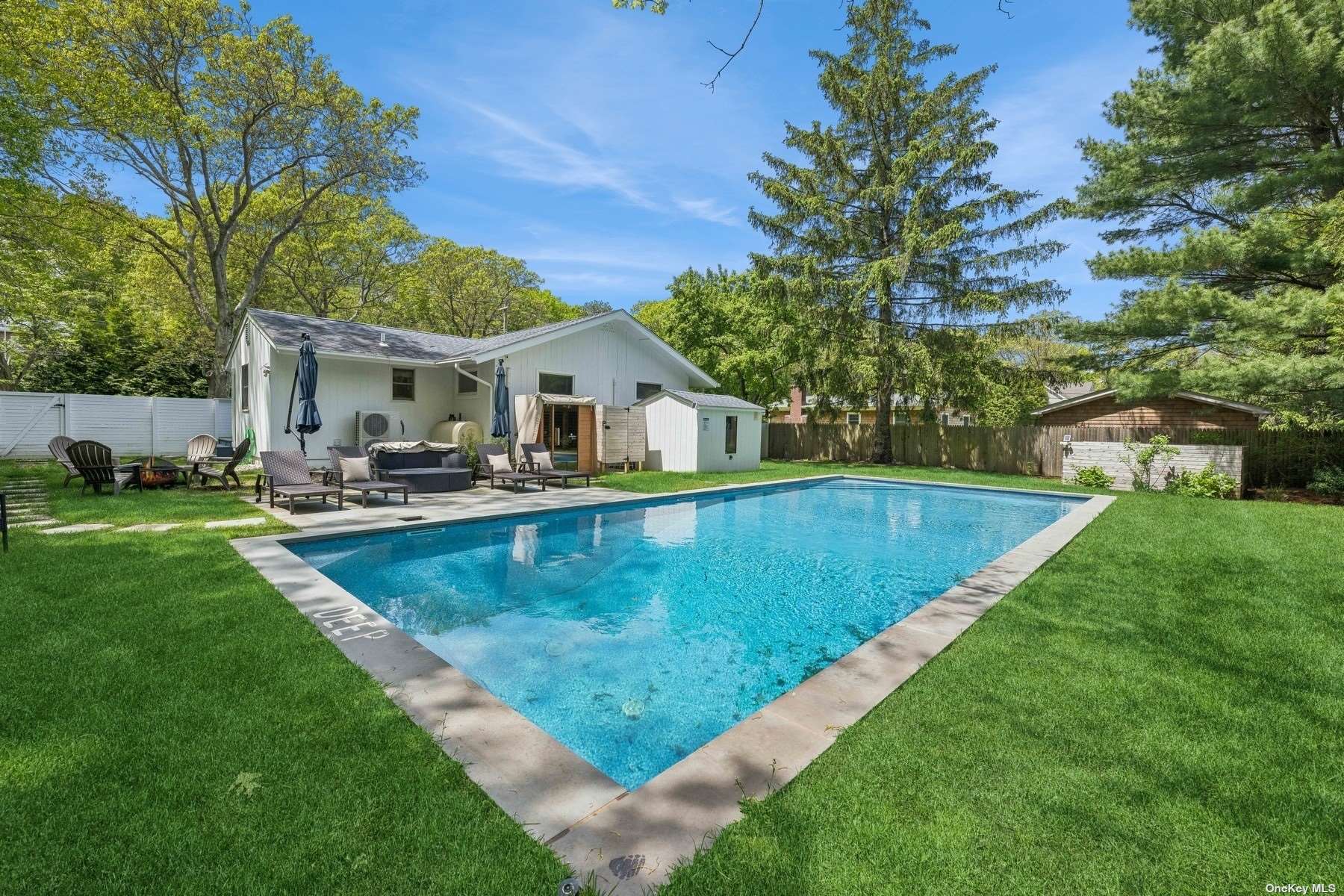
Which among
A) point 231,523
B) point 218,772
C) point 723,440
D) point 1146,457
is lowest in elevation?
point 218,772

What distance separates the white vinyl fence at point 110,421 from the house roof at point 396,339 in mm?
5558

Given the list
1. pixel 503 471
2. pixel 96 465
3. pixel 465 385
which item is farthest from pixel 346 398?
pixel 96 465

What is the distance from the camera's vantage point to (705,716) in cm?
384

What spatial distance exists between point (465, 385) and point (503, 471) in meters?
5.18

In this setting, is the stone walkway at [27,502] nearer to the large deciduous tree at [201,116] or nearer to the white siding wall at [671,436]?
the large deciduous tree at [201,116]

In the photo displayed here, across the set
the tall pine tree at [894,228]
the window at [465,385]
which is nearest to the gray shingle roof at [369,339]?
the window at [465,385]

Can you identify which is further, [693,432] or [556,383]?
[556,383]

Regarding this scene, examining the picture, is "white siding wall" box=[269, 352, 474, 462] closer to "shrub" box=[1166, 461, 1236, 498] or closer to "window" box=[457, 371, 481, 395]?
"window" box=[457, 371, 481, 395]

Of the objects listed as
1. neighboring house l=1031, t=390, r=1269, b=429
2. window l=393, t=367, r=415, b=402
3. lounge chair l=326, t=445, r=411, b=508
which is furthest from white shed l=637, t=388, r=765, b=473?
neighboring house l=1031, t=390, r=1269, b=429

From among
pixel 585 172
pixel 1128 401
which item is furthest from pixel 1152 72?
pixel 585 172

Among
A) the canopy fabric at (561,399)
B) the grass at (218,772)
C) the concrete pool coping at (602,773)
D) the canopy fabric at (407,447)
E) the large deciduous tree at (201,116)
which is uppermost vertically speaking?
the large deciduous tree at (201,116)

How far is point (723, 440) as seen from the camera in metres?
18.4

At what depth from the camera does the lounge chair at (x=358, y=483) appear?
10016 millimetres

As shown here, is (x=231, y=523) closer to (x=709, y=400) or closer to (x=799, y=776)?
(x=799, y=776)
